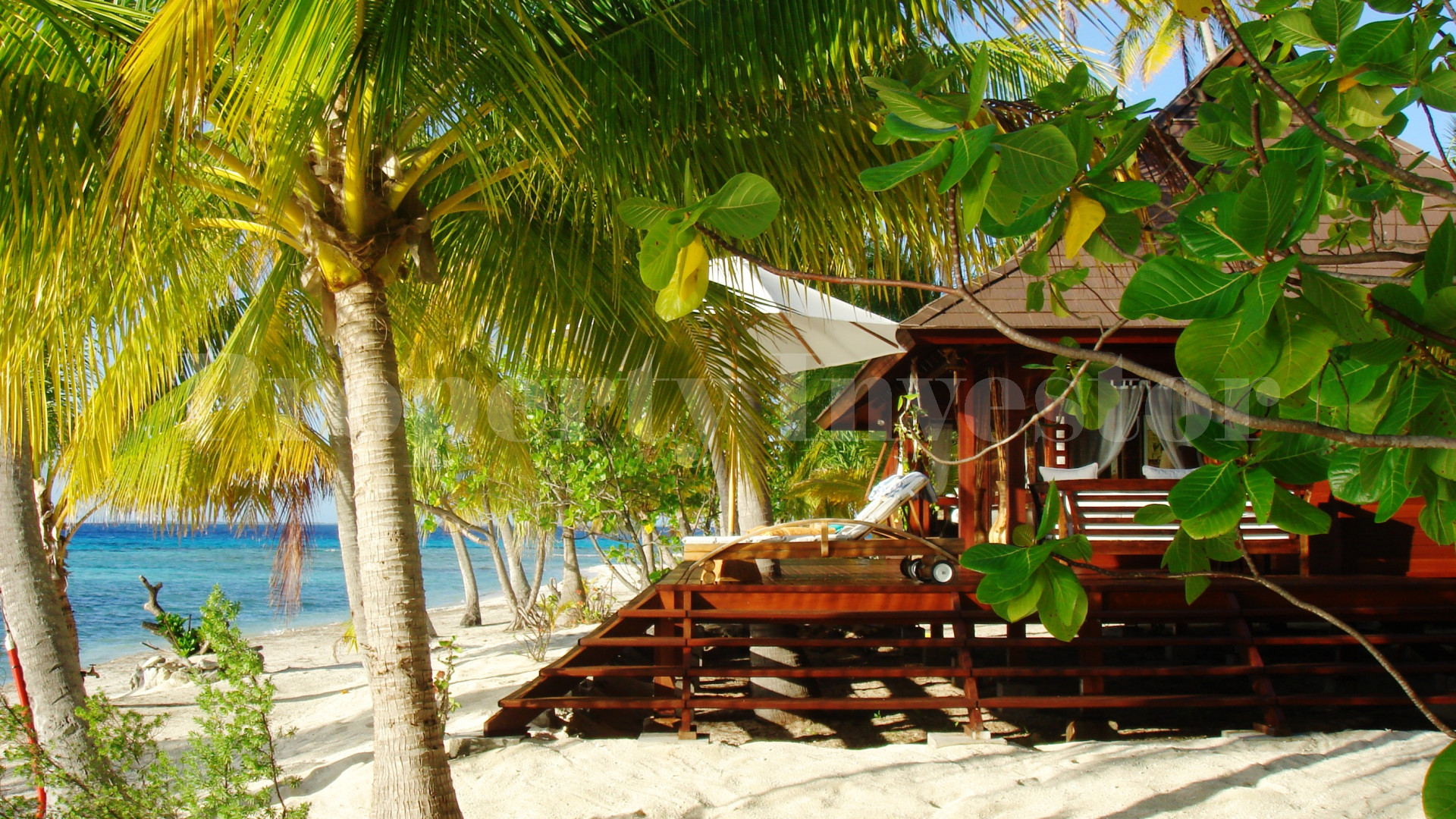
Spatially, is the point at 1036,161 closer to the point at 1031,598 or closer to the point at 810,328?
the point at 1031,598

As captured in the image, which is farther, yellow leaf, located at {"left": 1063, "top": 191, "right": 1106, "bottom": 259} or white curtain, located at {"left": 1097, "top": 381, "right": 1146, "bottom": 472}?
white curtain, located at {"left": 1097, "top": 381, "right": 1146, "bottom": 472}

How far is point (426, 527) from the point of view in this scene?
40.5 feet

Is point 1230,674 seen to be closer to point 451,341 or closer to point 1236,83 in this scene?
point 1236,83

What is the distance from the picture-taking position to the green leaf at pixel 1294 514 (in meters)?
1.18

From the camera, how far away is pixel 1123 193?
1133 millimetres

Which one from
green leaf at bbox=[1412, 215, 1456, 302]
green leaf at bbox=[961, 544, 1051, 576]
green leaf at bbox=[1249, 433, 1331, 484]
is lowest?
green leaf at bbox=[961, 544, 1051, 576]

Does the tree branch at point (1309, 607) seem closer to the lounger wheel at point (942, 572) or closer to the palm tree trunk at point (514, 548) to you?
the lounger wheel at point (942, 572)

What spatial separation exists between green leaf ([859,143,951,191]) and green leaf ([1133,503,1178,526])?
58 cm

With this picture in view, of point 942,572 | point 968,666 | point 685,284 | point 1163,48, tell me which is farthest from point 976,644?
point 1163,48

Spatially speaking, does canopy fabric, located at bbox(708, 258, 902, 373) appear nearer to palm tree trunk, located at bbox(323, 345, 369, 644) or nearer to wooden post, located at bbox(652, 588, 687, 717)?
wooden post, located at bbox(652, 588, 687, 717)

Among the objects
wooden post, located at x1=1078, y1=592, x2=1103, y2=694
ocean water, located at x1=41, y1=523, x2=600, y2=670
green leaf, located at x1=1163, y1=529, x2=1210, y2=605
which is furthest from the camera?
ocean water, located at x1=41, y1=523, x2=600, y2=670

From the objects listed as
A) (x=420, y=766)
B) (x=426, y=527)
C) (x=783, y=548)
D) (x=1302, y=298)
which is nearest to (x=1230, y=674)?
Answer: (x=783, y=548)

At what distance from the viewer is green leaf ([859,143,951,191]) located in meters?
0.97

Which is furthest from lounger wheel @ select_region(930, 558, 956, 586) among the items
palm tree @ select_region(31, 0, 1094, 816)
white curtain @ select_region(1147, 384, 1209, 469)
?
white curtain @ select_region(1147, 384, 1209, 469)
